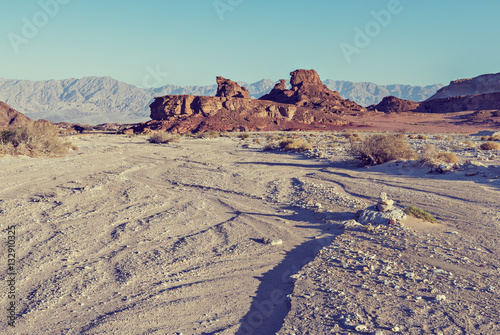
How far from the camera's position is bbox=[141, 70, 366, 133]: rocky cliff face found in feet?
198

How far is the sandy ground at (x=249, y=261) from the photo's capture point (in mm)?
4051

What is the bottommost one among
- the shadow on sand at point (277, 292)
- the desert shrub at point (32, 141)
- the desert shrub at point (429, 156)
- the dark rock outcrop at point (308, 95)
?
the shadow on sand at point (277, 292)

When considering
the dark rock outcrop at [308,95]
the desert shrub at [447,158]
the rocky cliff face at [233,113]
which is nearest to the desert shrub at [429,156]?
the desert shrub at [447,158]

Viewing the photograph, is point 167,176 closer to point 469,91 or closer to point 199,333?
point 199,333

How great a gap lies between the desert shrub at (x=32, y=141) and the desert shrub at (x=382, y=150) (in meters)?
16.9

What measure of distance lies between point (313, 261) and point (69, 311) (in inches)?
133

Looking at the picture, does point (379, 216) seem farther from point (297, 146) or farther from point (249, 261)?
point (297, 146)

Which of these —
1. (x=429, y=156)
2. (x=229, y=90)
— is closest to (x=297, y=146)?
(x=429, y=156)

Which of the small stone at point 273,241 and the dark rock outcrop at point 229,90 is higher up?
the dark rock outcrop at point 229,90

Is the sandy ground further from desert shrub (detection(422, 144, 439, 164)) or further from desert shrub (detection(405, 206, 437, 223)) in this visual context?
desert shrub (detection(422, 144, 439, 164))

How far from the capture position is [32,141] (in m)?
20.2

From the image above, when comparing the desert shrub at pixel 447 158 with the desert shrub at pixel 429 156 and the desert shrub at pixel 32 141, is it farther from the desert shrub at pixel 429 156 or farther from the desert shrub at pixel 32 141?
the desert shrub at pixel 32 141

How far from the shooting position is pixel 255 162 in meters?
18.3

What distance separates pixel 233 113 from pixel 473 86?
7936 centimetres
